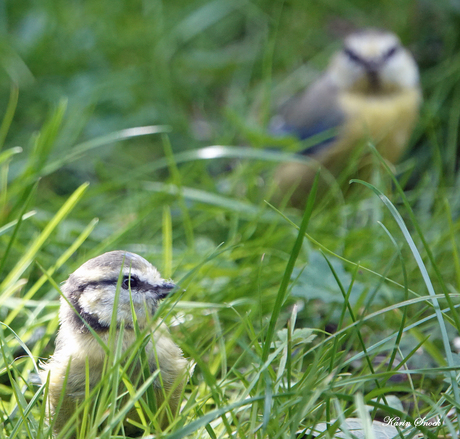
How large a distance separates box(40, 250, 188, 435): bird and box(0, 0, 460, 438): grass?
0.24 ft

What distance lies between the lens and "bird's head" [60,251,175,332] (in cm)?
178

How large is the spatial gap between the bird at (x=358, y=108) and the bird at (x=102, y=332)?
6.91ft

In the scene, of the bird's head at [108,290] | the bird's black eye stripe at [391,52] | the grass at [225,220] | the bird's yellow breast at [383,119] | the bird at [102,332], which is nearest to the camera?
the grass at [225,220]

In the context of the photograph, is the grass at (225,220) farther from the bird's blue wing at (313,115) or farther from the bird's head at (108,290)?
the bird's blue wing at (313,115)

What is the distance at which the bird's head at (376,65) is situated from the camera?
3.96 meters

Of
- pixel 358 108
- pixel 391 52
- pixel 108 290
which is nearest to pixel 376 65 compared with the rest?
pixel 391 52

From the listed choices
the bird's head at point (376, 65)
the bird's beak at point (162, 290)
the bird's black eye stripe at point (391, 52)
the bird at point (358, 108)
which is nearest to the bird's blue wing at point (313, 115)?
the bird at point (358, 108)

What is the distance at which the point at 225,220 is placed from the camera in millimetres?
3008

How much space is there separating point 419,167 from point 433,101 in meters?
0.46

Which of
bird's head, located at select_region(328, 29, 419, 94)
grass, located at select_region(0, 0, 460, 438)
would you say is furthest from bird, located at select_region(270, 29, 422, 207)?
grass, located at select_region(0, 0, 460, 438)

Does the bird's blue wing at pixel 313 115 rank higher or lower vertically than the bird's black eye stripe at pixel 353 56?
lower

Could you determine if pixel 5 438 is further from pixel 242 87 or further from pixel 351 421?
pixel 242 87

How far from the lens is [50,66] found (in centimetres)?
420

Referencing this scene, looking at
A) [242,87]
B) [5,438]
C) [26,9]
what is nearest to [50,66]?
[26,9]
